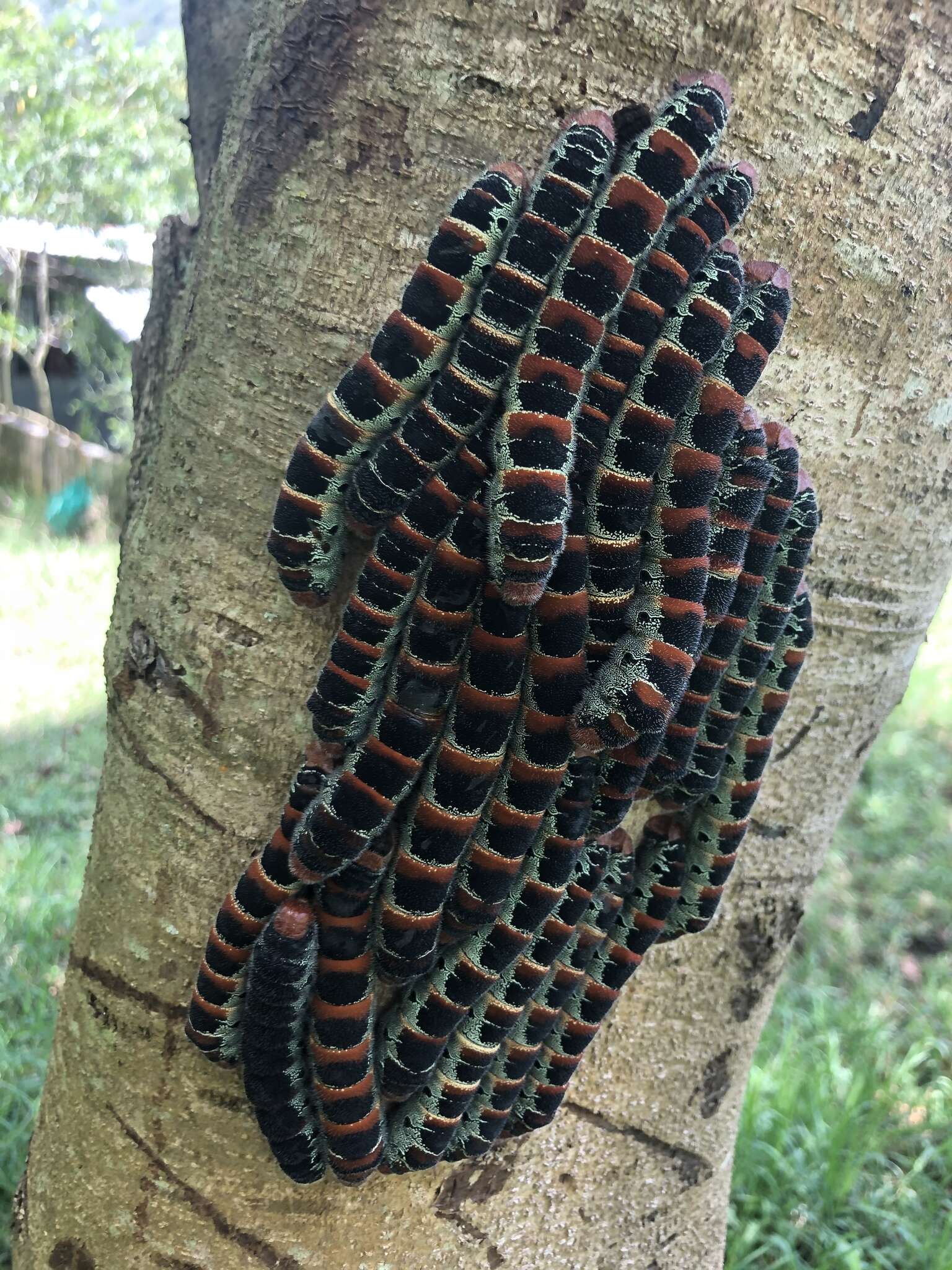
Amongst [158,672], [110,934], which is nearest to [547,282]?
[158,672]

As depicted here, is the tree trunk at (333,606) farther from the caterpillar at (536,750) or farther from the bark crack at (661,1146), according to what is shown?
the caterpillar at (536,750)

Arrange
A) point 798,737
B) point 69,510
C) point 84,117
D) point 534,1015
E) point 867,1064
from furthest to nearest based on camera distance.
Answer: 1. point 69,510
2. point 84,117
3. point 867,1064
4. point 798,737
5. point 534,1015

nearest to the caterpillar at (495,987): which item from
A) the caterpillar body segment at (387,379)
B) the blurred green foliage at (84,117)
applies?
the caterpillar body segment at (387,379)

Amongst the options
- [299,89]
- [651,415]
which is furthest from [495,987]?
[299,89]

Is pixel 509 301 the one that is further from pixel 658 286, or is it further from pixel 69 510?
pixel 69 510

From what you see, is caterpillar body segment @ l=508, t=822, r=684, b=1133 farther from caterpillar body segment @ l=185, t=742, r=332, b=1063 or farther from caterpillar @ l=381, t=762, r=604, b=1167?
caterpillar body segment @ l=185, t=742, r=332, b=1063

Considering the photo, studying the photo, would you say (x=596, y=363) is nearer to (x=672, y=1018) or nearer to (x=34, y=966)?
(x=672, y=1018)
